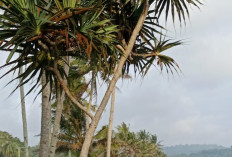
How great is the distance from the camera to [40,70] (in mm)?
5414

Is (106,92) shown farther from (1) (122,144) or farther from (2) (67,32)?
(1) (122,144)

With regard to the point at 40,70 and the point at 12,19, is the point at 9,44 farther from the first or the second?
the point at 40,70

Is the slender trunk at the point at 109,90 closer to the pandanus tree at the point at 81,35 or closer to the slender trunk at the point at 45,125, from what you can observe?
the pandanus tree at the point at 81,35

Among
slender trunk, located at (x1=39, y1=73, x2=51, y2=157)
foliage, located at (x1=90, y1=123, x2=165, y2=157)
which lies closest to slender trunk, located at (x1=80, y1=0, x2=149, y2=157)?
slender trunk, located at (x1=39, y1=73, x2=51, y2=157)


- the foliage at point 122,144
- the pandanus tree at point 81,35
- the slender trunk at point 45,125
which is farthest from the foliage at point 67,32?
the foliage at point 122,144

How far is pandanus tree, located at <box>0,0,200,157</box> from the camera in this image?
463 centimetres

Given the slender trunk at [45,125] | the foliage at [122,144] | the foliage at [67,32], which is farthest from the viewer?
the foliage at [122,144]

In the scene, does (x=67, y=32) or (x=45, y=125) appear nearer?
(x=67, y=32)

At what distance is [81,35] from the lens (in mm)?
4695

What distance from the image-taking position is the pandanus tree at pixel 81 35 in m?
4.63

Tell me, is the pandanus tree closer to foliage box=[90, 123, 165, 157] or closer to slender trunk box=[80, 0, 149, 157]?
slender trunk box=[80, 0, 149, 157]

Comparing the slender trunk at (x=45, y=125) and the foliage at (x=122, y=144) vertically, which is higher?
the foliage at (x=122, y=144)

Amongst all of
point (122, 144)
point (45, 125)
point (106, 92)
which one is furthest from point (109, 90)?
point (122, 144)

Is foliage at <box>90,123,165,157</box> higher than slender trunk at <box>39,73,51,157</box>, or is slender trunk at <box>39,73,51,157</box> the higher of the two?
foliage at <box>90,123,165,157</box>
